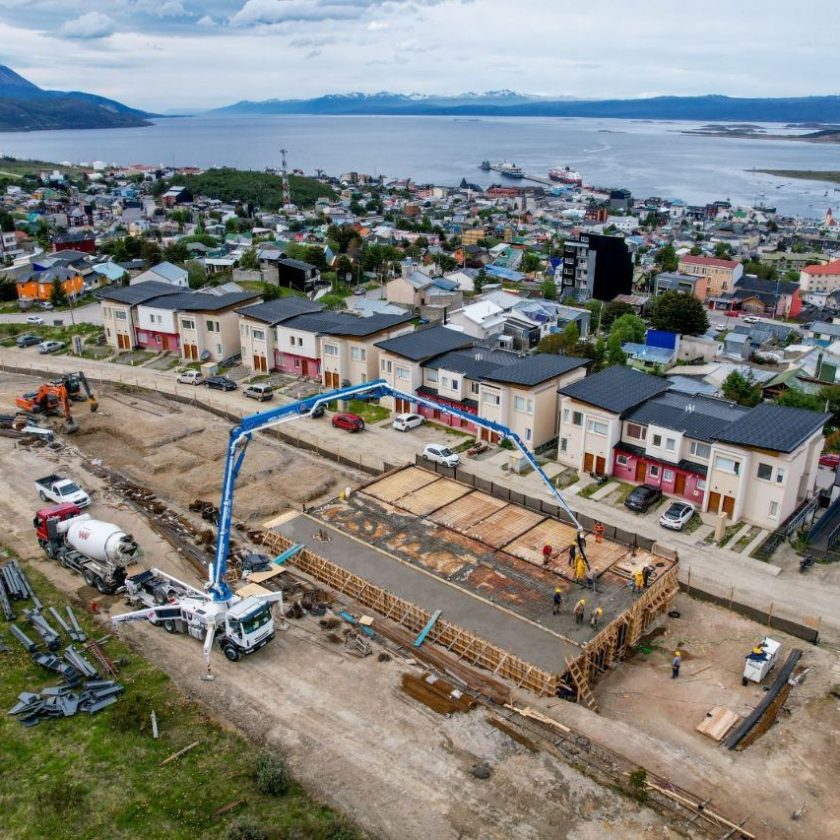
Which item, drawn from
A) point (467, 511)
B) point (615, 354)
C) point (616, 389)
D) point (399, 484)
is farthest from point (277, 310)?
point (467, 511)

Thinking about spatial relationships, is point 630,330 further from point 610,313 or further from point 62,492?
point 62,492

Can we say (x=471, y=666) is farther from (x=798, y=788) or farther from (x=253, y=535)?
(x=253, y=535)

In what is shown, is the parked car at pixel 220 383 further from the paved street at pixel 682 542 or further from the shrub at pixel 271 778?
the shrub at pixel 271 778

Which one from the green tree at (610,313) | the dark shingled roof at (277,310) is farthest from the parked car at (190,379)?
the green tree at (610,313)

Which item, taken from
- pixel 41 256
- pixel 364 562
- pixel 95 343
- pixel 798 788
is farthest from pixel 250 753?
pixel 41 256

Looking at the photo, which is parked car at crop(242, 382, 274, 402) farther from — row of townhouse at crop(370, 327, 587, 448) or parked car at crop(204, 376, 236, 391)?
row of townhouse at crop(370, 327, 587, 448)

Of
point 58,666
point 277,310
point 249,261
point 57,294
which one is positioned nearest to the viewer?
point 58,666
